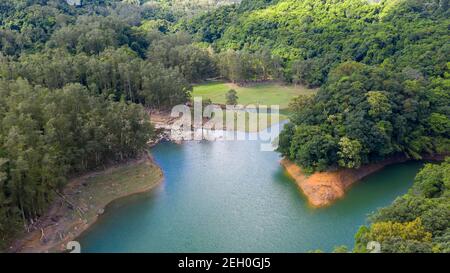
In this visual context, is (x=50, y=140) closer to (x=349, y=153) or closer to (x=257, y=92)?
(x=349, y=153)

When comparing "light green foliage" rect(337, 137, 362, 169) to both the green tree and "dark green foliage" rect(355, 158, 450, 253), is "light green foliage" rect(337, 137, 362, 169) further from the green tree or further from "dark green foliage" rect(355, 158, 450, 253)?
the green tree

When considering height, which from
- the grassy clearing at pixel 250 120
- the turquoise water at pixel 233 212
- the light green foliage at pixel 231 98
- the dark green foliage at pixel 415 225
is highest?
the light green foliage at pixel 231 98

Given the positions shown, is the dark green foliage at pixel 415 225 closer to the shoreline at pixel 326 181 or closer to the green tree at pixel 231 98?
the shoreline at pixel 326 181

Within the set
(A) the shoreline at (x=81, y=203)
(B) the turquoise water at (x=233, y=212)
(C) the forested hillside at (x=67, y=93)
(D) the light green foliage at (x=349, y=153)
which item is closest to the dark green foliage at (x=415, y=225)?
(B) the turquoise water at (x=233, y=212)

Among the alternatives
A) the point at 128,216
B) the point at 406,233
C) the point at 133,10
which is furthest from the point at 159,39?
the point at 406,233

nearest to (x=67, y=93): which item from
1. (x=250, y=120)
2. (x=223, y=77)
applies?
(x=250, y=120)

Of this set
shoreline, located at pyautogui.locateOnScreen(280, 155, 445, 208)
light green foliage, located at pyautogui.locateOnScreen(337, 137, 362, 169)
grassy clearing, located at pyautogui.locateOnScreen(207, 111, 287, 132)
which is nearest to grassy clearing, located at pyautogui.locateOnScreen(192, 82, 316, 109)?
grassy clearing, located at pyautogui.locateOnScreen(207, 111, 287, 132)
